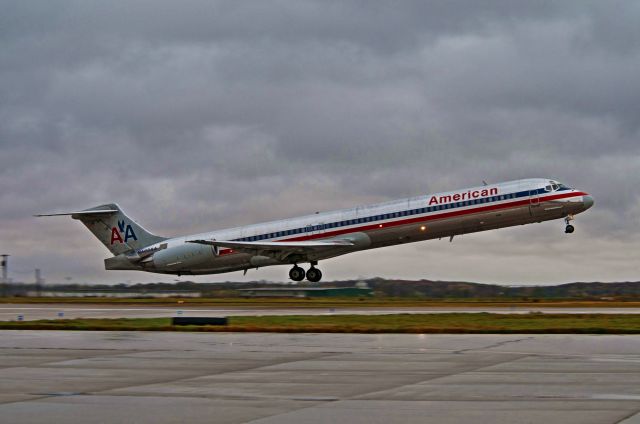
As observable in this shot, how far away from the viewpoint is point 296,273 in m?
66.3

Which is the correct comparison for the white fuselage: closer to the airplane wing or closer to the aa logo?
the airplane wing

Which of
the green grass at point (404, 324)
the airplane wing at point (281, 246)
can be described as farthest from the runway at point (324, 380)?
the airplane wing at point (281, 246)

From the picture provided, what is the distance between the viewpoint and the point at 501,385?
17234mm

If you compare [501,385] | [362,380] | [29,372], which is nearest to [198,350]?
[29,372]

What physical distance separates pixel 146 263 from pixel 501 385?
5793 cm

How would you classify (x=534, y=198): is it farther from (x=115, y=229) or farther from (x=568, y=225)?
(x=115, y=229)

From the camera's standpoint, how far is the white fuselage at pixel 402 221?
57.0m

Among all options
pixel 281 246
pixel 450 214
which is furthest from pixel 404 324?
pixel 281 246

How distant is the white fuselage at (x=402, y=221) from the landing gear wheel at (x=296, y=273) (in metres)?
0.60

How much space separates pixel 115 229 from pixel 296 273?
54.9ft

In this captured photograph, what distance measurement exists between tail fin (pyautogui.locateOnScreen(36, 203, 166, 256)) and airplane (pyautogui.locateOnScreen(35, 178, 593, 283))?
78mm

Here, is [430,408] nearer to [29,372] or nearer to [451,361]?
[451,361]

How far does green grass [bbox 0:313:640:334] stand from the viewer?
32.2 meters

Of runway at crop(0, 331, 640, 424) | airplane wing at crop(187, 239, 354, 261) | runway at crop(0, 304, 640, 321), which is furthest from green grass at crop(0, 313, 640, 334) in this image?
airplane wing at crop(187, 239, 354, 261)
